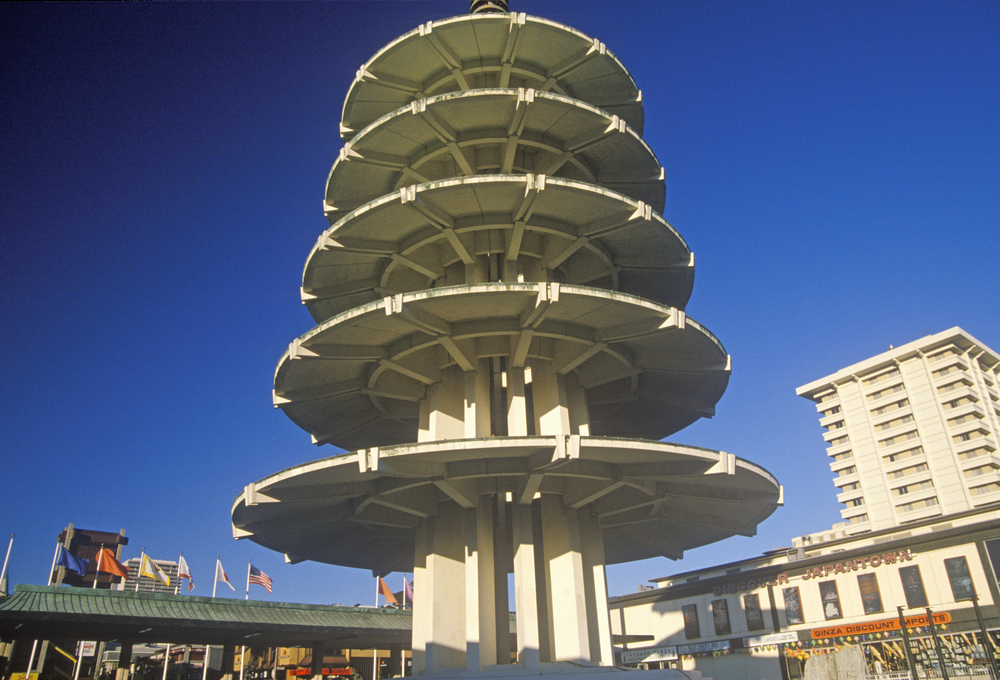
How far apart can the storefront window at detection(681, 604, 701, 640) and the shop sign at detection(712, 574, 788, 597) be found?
2676 mm

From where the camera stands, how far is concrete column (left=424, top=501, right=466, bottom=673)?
82.4 ft

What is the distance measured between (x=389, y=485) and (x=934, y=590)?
109ft

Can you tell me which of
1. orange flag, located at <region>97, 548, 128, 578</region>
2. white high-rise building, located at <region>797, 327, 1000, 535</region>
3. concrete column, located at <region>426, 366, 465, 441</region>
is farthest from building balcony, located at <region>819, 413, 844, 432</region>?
orange flag, located at <region>97, 548, 128, 578</region>

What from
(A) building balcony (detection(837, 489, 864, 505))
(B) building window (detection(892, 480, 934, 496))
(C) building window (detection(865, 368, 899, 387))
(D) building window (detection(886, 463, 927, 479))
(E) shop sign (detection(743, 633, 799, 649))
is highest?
(C) building window (detection(865, 368, 899, 387))

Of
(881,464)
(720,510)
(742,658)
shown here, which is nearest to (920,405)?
(881,464)

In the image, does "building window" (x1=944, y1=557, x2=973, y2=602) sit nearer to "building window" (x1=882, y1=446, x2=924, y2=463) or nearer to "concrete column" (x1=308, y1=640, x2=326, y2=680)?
"concrete column" (x1=308, y1=640, x2=326, y2=680)

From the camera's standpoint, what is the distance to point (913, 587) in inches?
1636

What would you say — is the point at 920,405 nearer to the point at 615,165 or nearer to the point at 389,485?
the point at 615,165

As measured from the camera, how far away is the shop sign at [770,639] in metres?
46.9

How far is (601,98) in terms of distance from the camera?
116ft

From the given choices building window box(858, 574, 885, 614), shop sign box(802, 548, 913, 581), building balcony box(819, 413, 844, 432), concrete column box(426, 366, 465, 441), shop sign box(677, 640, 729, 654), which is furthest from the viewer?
building balcony box(819, 413, 844, 432)

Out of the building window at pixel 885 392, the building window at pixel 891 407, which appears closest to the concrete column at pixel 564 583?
the building window at pixel 891 407

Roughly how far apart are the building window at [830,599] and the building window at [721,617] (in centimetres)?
770

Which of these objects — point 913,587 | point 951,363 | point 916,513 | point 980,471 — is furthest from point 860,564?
point 951,363
